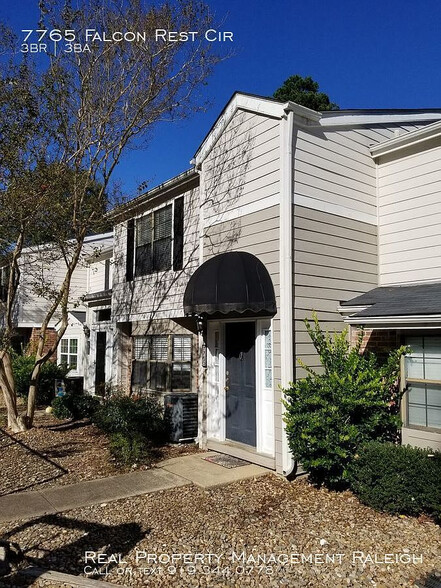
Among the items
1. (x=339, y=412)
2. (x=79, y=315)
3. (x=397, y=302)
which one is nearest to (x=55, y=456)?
(x=339, y=412)

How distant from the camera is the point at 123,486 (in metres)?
7.00

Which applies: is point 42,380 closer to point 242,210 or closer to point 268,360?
point 268,360

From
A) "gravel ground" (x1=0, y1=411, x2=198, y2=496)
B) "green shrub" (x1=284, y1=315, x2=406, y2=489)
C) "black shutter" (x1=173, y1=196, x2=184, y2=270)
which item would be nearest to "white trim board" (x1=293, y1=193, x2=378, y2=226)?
"green shrub" (x1=284, y1=315, x2=406, y2=489)

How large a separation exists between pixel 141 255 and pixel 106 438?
5013 mm

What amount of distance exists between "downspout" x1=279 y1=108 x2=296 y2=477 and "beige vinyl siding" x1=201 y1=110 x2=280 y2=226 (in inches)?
9.1

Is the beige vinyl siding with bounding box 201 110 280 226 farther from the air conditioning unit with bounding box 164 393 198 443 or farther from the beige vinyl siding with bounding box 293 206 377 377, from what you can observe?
the air conditioning unit with bounding box 164 393 198 443

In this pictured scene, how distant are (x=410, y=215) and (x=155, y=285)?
6.38m

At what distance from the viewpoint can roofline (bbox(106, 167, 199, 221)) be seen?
10766 mm

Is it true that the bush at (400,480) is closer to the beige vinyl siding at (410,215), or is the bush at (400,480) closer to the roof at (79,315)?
the beige vinyl siding at (410,215)

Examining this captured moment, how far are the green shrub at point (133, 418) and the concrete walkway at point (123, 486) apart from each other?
1187 millimetres

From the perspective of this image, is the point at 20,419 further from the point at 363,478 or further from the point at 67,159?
the point at 363,478

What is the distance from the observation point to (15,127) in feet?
30.5

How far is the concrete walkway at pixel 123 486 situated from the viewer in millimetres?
6125

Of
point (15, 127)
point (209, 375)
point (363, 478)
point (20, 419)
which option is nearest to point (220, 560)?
point (363, 478)
